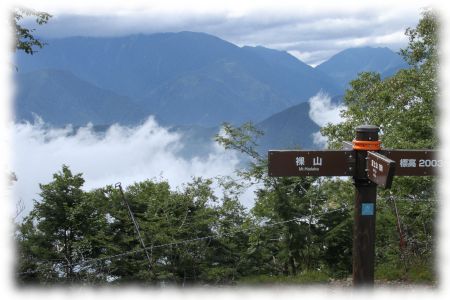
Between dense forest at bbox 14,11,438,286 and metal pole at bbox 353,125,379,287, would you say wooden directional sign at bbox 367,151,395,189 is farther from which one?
dense forest at bbox 14,11,438,286

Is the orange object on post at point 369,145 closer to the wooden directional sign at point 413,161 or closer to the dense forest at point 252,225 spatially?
the wooden directional sign at point 413,161

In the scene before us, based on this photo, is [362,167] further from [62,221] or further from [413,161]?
[62,221]

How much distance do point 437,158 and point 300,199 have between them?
5.35 meters

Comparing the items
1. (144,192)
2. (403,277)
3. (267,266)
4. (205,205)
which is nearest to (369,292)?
(403,277)

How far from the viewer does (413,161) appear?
418 cm

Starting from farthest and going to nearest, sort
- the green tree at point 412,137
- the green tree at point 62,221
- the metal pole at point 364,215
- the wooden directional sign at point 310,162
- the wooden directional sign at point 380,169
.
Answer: the green tree at point 62,221 → the green tree at point 412,137 → the wooden directional sign at point 310,162 → the metal pole at point 364,215 → the wooden directional sign at point 380,169

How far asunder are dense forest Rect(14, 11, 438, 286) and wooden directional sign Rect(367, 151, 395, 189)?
2.86 metres

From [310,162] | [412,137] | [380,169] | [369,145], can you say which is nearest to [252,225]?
[412,137]

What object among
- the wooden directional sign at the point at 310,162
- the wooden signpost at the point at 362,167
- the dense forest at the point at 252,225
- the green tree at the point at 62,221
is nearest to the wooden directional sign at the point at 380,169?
the wooden signpost at the point at 362,167

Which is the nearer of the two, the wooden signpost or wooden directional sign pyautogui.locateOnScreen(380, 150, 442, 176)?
the wooden signpost

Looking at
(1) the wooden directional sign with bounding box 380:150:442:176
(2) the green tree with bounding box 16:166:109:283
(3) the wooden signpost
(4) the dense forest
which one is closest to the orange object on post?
(3) the wooden signpost

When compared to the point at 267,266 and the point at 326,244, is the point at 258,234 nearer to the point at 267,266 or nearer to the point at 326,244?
the point at 267,266

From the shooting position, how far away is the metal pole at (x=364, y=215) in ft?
13.2

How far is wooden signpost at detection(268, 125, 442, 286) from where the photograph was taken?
13.2ft
